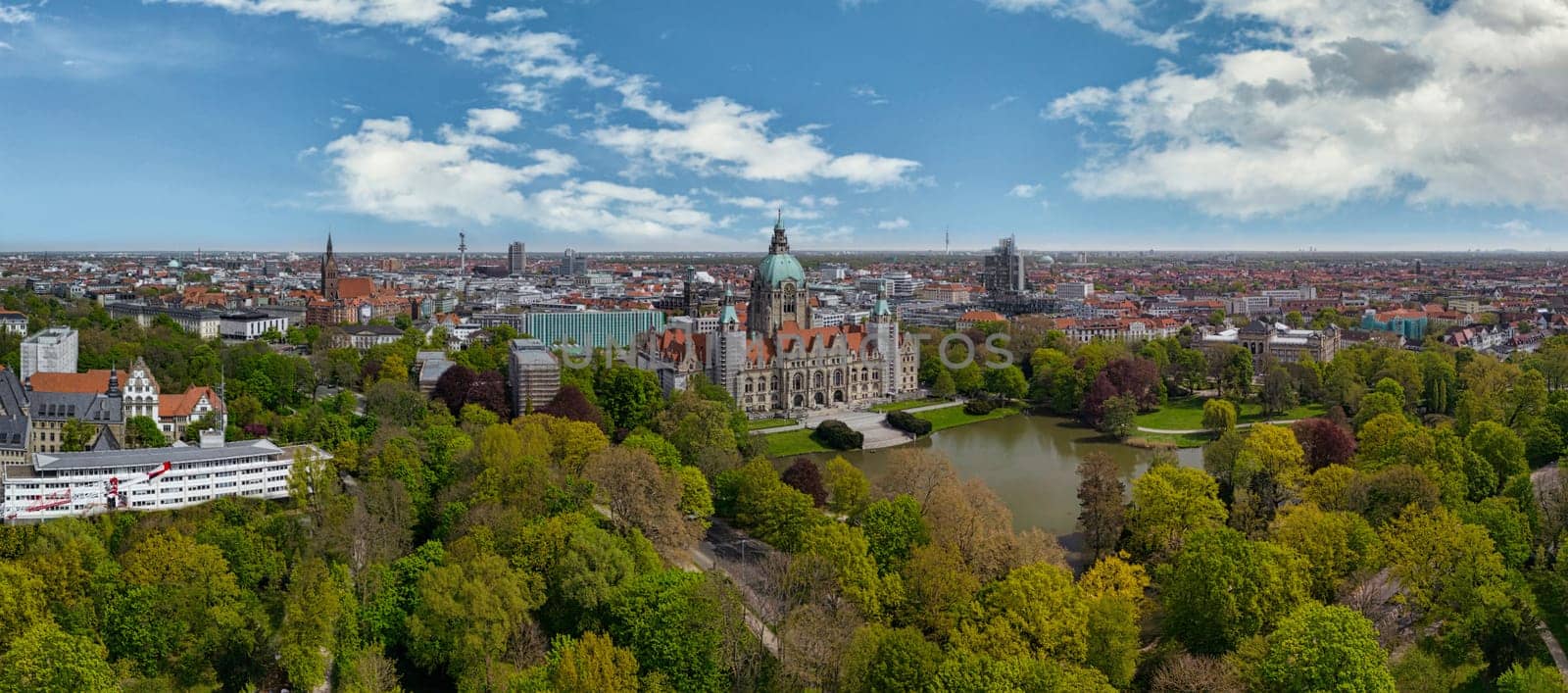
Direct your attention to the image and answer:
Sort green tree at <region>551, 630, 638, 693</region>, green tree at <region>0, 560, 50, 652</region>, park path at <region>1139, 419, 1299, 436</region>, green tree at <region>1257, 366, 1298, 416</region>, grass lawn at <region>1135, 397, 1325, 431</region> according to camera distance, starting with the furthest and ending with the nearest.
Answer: green tree at <region>1257, 366, 1298, 416</region>, grass lawn at <region>1135, 397, 1325, 431</region>, park path at <region>1139, 419, 1299, 436</region>, green tree at <region>0, 560, 50, 652</region>, green tree at <region>551, 630, 638, 693</region>

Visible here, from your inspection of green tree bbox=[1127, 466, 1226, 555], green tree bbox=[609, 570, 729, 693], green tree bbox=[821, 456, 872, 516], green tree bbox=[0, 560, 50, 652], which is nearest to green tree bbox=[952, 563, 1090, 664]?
green tree bbox=[609, 570, 729, 693]

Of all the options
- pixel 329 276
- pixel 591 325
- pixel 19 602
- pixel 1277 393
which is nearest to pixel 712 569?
pixel 19 602

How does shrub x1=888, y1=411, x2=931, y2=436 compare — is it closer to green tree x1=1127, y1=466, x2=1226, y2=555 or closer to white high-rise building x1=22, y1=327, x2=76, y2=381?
green tree x1=1127, y1=466, x2=1226, y2=555

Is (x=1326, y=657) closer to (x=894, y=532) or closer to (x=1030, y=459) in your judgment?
(x=894, y=532)

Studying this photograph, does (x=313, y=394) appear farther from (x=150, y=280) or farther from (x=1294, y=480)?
(x=150, y=280)

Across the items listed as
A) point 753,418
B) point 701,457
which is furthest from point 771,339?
point 701,457
